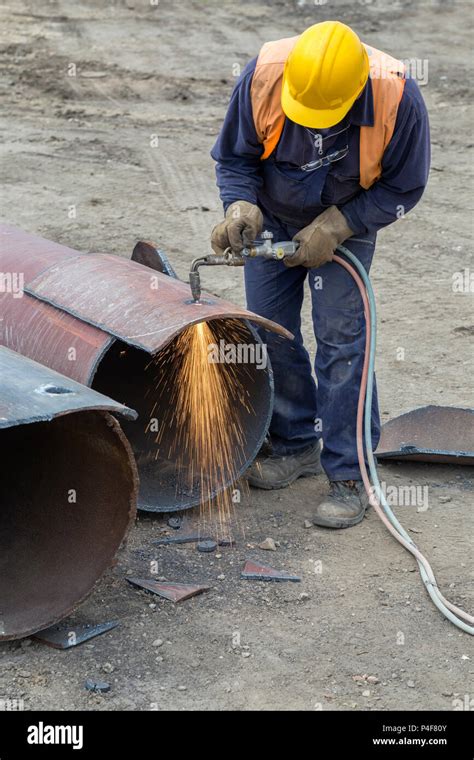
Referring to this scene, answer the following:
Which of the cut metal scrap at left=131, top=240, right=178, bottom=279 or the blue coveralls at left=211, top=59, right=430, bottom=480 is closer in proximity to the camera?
the blue coveralls at left=211, top=59, right=430, bottom=480

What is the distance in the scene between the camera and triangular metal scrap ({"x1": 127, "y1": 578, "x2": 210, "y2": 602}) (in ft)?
12.1

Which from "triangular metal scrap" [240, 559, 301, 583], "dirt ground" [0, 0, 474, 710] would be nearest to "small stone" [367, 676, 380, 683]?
"dirt ground" [0, 0, 474, 710]

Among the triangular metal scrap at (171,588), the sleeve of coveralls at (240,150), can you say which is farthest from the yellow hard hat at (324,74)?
the triangular metal scrap at (171,588)

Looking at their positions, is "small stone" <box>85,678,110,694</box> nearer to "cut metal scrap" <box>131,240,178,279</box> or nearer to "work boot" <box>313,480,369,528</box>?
"work boot" <box>313,480,369,528</box>

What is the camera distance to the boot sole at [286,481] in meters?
4.50

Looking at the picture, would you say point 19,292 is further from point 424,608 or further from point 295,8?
point 295,8

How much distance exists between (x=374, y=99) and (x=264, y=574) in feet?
5.75

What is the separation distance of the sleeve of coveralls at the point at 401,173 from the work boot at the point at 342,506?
3.42ft

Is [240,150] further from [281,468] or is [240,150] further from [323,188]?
[281,468]

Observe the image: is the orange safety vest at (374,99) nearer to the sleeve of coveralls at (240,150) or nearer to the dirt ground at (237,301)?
the sleeve of coveralls at (240,150)

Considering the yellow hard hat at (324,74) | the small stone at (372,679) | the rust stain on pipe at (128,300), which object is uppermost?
the yellow hard hat at (324,74)

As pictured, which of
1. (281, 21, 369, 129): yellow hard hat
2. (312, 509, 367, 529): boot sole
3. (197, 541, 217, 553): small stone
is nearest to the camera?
(281, 21, 369, 129): yellow hard hat

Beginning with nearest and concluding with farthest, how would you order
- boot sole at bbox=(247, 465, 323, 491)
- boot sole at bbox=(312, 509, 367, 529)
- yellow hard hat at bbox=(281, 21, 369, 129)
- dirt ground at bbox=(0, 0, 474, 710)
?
dirt ground at bbox=(0, 0, 474, 710) < yellow hard hat at bbox=(281, 21, 369, 129) < boot sole at bbox=(312, 509, 367, 529) < boot sole at bbox=(247, 465, 323, 491)

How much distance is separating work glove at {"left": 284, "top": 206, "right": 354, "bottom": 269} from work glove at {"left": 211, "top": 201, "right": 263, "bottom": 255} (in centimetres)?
17
